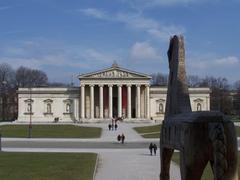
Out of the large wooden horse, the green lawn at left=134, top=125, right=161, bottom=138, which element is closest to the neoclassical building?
the green lawn at left=134, top=125, right=161, bottom=138

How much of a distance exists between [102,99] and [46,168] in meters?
95.8

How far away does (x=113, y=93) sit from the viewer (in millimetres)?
123688

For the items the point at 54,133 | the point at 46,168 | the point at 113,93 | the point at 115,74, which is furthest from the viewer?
the point at 113,93

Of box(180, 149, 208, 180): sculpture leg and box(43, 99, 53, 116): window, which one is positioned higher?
box(43, 99, 53, 116): window

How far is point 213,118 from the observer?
882cm

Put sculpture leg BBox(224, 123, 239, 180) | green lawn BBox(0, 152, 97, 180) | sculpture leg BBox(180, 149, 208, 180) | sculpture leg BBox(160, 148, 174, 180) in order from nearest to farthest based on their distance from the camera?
sculpture leg BBox(224, 123, 239, 180)
sculpture leg BBox(180, 149, 208, 180)
sculpture leg BBox(160, 148, 174, 180)
green lawn BBox(0, 152, 97, 180)

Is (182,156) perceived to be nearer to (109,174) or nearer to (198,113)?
(198,113)

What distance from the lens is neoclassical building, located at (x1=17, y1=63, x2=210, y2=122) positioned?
119m

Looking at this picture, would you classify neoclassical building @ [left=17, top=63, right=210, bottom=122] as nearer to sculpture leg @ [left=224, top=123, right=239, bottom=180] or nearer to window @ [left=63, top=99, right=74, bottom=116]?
window @ [left=63, top=99, right=74, bottom=116]

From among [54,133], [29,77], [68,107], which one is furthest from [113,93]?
[54,133]

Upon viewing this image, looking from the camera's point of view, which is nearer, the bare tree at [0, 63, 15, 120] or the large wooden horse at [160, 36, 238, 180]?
the large wooden horse at [160, 36, 238, 180]

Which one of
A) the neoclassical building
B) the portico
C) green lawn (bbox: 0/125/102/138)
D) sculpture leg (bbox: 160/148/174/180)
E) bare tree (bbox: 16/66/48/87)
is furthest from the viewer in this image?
bare tree (bbox: 16/66/48/87)

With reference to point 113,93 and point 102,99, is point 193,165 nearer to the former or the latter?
point 102,99

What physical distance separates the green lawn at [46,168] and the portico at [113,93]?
87.6 meters
